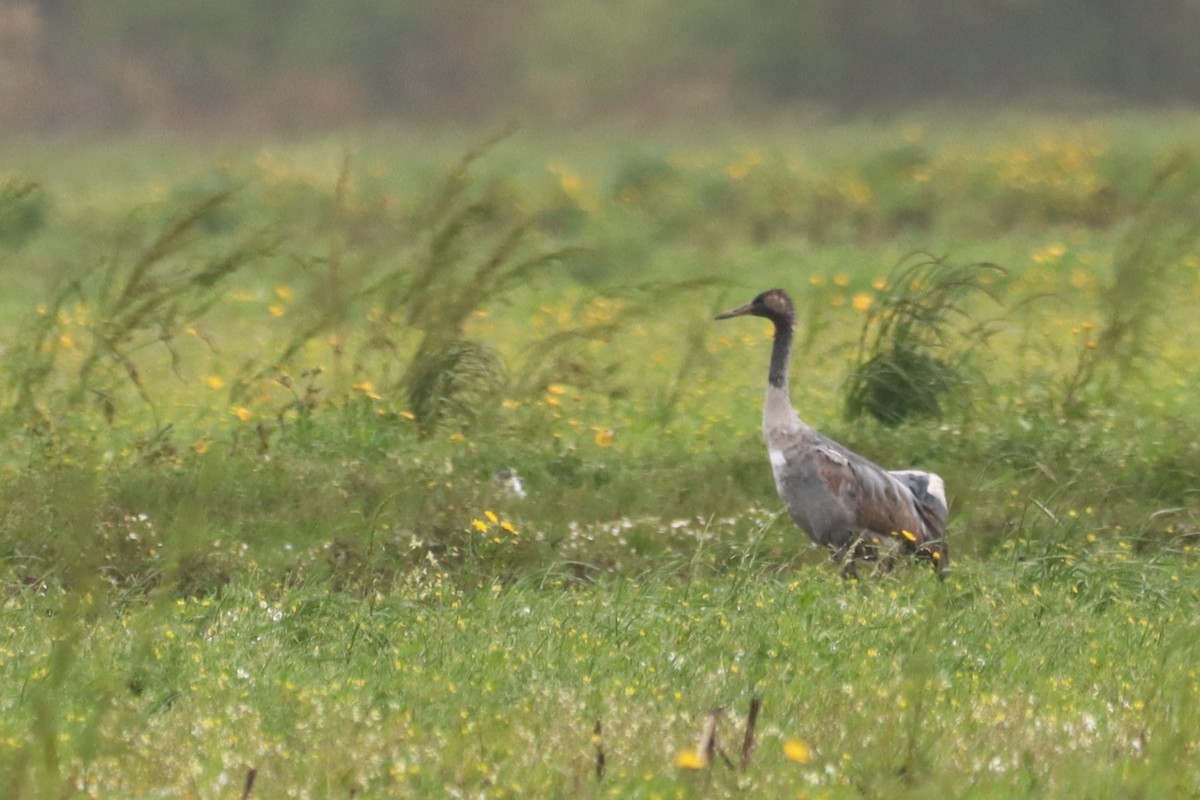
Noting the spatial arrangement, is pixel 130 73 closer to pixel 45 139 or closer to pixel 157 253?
pixel 45 139

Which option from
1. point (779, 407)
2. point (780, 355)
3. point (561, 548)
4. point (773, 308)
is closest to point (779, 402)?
point (779, 407)

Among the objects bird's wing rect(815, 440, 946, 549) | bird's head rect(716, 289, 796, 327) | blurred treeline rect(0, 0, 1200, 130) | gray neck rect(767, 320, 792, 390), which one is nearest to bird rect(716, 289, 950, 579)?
bird's wing rect(815, 440, 946, 549)

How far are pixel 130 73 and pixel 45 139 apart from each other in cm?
246

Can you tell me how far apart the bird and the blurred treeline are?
72.1ft

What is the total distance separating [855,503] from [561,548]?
1.36 meters

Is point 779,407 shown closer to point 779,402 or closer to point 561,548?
point 779,402

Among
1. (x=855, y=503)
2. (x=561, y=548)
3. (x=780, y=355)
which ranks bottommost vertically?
(x=561, y=548)

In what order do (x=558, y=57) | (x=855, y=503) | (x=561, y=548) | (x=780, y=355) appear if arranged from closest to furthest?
(x=855, y=503) < (x=561, y=548) < (x=780, y=355) < (x=558, y=57)

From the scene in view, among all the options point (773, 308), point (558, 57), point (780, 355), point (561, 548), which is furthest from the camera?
point (558, 57)

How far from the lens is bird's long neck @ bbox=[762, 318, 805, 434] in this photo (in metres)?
8.26

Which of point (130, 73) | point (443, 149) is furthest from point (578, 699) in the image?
point (130, 73)

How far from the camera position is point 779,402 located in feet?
27.4

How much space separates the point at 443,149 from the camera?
29.5 m

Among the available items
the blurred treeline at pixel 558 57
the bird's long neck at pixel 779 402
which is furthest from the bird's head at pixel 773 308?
the blurred treeline at pixel 558 57
